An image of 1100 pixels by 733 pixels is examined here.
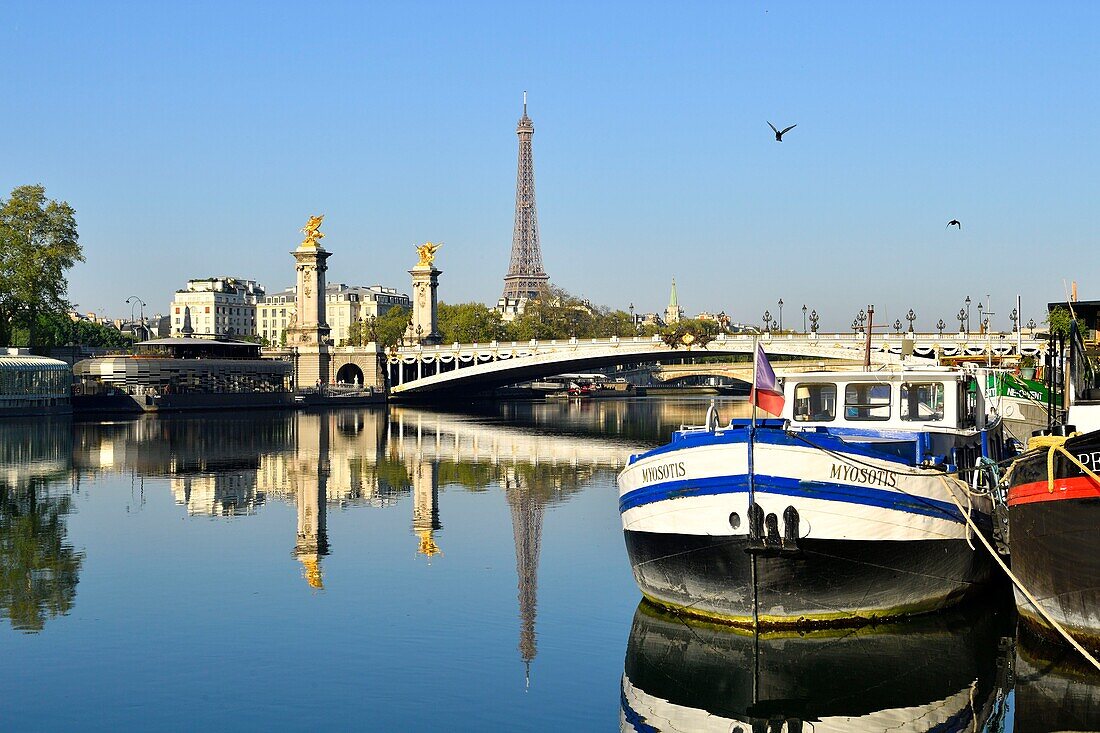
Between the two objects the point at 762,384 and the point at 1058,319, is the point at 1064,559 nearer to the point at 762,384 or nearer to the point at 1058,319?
the point at 762,384

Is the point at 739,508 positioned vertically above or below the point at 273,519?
above

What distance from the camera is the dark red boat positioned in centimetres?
1689

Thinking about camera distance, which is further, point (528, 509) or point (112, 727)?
point (528, 509)

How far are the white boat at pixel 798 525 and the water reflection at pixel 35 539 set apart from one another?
10.5m

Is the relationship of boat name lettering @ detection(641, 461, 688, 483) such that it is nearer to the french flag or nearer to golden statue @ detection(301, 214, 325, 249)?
the french flag

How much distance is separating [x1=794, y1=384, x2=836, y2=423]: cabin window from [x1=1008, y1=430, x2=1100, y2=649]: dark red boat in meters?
5.83

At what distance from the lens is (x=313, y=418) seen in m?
91.1

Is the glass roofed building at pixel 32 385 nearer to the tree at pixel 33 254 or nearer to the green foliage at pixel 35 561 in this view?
the tree at pixel 33 254

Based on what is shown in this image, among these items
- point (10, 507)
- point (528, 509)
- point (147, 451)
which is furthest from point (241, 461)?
point (528, 509)

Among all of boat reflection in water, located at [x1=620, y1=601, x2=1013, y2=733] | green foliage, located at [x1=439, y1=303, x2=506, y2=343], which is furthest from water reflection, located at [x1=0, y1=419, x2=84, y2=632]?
green foliage, located at [x1=439, y1=303, x2=506, y2=343]

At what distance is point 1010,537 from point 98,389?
85.9m

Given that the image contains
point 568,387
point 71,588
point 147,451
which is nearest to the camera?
point 71,588

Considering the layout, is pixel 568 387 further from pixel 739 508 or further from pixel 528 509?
pixel 739 508

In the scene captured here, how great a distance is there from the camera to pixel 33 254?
89.9 m
